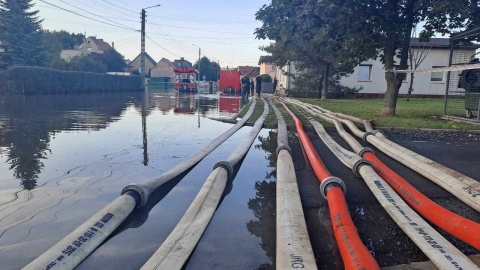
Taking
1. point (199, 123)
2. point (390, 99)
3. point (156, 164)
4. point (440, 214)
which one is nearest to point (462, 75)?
point (390, 99)

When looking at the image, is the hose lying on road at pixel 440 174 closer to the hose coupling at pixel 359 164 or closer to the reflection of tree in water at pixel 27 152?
the hose coupling at pixel 359 164

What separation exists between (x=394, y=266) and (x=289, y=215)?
90cm

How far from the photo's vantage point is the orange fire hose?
97.8 inches

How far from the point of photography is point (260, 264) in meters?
2.39

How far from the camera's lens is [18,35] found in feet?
111

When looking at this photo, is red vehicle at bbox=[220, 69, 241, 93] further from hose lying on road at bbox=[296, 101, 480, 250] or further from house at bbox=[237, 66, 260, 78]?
hose lying on road at bbox=[296, 101, 480, 250]

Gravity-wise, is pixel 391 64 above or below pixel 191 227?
above

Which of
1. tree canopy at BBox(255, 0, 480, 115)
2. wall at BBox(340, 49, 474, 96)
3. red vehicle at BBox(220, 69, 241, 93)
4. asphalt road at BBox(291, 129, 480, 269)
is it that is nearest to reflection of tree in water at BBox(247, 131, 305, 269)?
asphalt road at BBox(291, 129, 480, 269)

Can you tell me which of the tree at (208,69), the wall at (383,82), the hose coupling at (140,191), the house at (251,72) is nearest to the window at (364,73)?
the wall at (383,82)

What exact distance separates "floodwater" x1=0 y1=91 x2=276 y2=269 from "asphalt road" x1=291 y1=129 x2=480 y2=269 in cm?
44

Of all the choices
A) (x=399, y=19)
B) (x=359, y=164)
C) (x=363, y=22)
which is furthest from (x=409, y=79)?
(x=359, y=164)

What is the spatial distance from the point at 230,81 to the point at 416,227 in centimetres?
3340

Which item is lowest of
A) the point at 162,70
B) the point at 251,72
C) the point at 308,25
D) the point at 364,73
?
the point at 308,25

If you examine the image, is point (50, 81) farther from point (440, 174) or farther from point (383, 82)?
point (440, 174)
